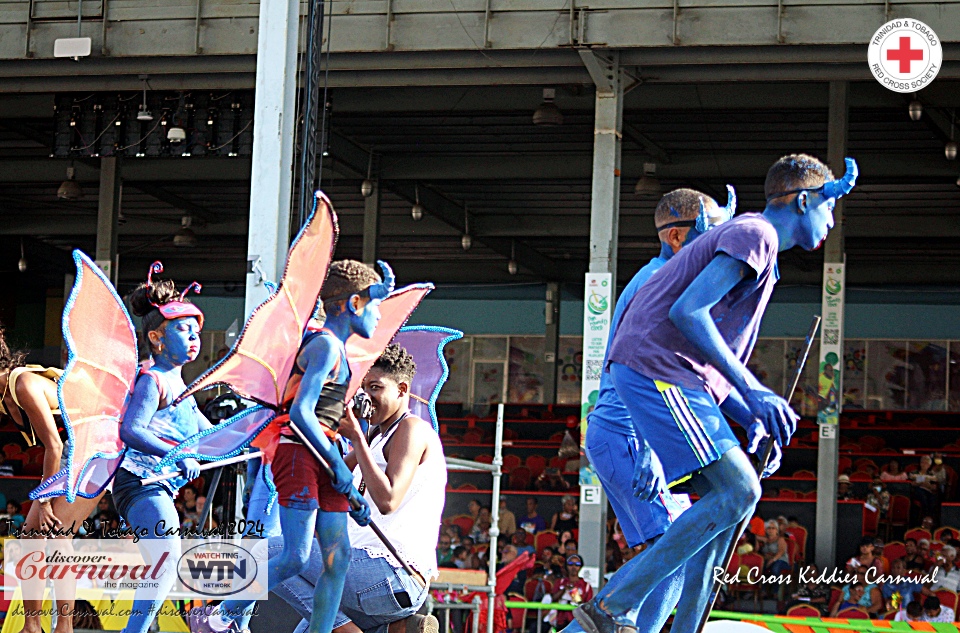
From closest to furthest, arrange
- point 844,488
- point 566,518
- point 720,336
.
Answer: point 720,336
point 566,518
point 844,488

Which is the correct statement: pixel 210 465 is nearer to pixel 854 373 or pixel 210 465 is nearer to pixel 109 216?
pixel 109 216

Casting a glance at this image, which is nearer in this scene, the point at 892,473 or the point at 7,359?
the point at 7,359

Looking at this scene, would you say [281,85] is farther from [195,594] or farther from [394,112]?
[394,112]

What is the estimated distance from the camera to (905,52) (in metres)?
12.6

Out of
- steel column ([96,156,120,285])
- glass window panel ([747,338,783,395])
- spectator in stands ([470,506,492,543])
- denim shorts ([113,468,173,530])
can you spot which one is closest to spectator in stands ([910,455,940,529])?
spectator in stands ([470,506,492,543])

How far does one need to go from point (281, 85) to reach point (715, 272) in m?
4.28

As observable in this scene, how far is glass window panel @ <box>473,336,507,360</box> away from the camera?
32.3m

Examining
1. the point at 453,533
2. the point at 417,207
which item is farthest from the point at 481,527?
the point at 417,207

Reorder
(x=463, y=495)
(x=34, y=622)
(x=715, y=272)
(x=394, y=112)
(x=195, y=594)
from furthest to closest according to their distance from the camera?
(x=394, y=112), (x=463, y=495), (x=34, y=622), (x=195, y=594), (x=715, y=272)

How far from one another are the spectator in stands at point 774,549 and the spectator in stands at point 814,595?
0.97ft

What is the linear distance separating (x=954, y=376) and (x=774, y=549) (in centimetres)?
1663

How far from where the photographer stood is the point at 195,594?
492cm

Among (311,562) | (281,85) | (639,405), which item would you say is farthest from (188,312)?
(281,85)

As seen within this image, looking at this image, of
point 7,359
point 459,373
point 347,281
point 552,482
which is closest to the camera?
point 347,281
